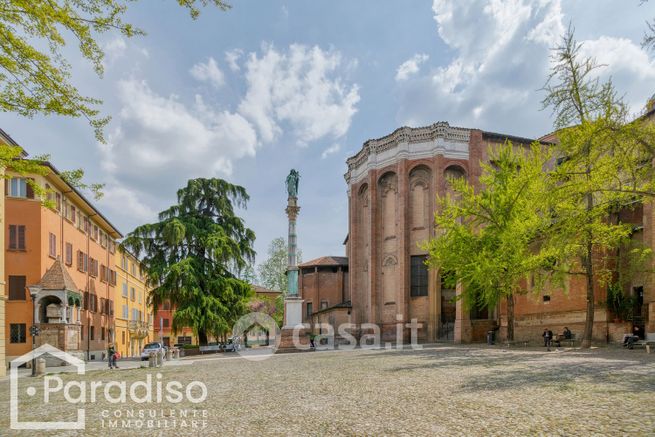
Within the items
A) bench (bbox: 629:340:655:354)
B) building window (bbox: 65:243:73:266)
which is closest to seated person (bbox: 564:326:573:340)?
bench (bbox: 629:340:655:354)

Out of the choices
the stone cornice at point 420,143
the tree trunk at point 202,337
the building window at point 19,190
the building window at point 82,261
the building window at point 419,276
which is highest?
the stone cornice at point 420,143

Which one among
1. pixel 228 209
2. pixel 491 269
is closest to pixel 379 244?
pixel 228 209

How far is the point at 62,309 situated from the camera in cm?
2734

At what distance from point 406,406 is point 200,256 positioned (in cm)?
2869

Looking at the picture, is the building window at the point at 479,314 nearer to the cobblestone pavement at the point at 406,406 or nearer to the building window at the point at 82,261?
the cobblestone pavement at the point at 406,406

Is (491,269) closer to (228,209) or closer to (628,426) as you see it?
(628,426)

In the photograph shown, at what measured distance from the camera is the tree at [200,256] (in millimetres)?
32656

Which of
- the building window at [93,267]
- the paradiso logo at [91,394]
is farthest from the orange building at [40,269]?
the paradiso logo at [91,394]

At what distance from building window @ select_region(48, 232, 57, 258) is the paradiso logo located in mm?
13607

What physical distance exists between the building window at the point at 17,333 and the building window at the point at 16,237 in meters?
4.49

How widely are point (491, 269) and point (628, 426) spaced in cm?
1598

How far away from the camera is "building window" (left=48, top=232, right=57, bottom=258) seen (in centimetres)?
2875

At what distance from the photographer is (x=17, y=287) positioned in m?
27.3

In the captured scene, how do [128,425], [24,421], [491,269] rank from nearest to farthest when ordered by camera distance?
[128,425] → [24,421] → [491,269]
